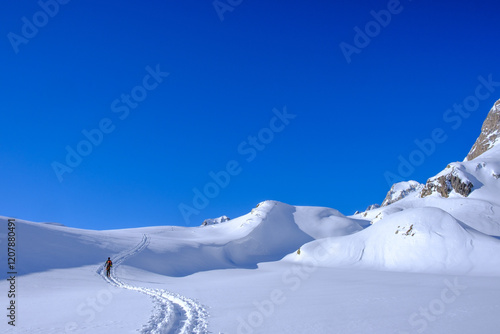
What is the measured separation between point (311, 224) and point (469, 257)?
5434 cm

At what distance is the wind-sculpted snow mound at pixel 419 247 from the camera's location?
105 feet

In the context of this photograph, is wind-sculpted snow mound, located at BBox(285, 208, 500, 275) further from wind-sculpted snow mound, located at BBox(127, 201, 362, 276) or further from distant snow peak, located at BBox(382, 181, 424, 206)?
distant snow peak, located at BBox(382, 181, 424, 206)

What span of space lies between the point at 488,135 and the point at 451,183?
204ft

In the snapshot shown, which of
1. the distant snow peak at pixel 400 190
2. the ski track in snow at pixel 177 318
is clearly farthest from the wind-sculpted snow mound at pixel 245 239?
the distant snow peak at pixel 400 190

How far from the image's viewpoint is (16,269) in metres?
30.0

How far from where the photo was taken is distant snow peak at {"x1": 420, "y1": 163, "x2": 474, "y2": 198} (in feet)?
285

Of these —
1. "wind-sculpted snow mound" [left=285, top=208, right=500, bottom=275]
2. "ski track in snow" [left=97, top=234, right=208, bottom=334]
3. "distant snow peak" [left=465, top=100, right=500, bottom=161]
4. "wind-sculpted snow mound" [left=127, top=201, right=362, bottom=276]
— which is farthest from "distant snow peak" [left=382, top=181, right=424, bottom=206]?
"ski track in snow" [left=97, top=234, right=208, bottom=334]

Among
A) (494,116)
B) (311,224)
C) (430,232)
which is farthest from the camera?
(494,116)

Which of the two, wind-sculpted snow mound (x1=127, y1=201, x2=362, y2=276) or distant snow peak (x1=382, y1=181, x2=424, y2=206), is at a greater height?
distant snow peak (x1=382, y1=181, x2=424, y2=206)

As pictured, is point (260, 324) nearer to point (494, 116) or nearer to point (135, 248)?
Result: point (135, 248)

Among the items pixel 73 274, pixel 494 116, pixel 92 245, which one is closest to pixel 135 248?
pixel 92 245

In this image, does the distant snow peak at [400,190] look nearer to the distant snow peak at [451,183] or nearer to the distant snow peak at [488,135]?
the distant snow peak at [488,135]

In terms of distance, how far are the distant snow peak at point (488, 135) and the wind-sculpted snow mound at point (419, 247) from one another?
364 ft

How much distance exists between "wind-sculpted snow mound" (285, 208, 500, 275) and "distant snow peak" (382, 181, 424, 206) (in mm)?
134591
